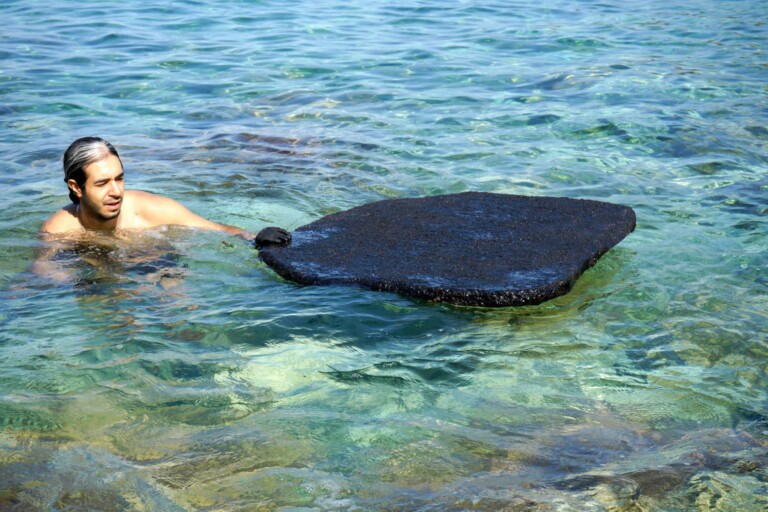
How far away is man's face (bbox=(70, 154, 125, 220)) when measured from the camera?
5.29m

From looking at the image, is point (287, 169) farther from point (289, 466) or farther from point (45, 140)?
point (289, 466)

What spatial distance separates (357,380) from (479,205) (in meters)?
2.35

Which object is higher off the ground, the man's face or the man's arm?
the man's face

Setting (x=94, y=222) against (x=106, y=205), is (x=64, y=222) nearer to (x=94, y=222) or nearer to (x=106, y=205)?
(x=94, y=222)

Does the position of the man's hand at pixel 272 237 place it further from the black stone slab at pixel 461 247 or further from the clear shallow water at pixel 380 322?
the clear shallow water at pixel 380 322

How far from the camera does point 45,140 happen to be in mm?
8445

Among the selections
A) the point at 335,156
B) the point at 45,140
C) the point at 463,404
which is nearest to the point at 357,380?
the point at 463,404

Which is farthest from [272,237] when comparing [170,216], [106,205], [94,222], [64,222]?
[64,222]

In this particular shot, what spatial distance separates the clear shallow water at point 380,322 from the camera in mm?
3416

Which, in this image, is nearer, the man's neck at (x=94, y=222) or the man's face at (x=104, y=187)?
the man's face at (x=104, y=187)

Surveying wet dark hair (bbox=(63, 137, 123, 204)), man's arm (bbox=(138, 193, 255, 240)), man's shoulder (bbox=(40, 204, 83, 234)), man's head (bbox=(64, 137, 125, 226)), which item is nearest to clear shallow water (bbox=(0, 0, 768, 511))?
man's arm (bbox=(138, 193, 255, 240))

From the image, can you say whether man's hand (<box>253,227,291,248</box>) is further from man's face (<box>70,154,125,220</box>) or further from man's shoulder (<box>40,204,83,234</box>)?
man's shoulder (<box>40,204,83,234</box>)

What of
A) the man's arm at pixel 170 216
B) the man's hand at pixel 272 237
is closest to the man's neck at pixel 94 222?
the man's arm at pixel 170 216

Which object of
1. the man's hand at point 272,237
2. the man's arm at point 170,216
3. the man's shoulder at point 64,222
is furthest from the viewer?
the man's arm at point 170,216
